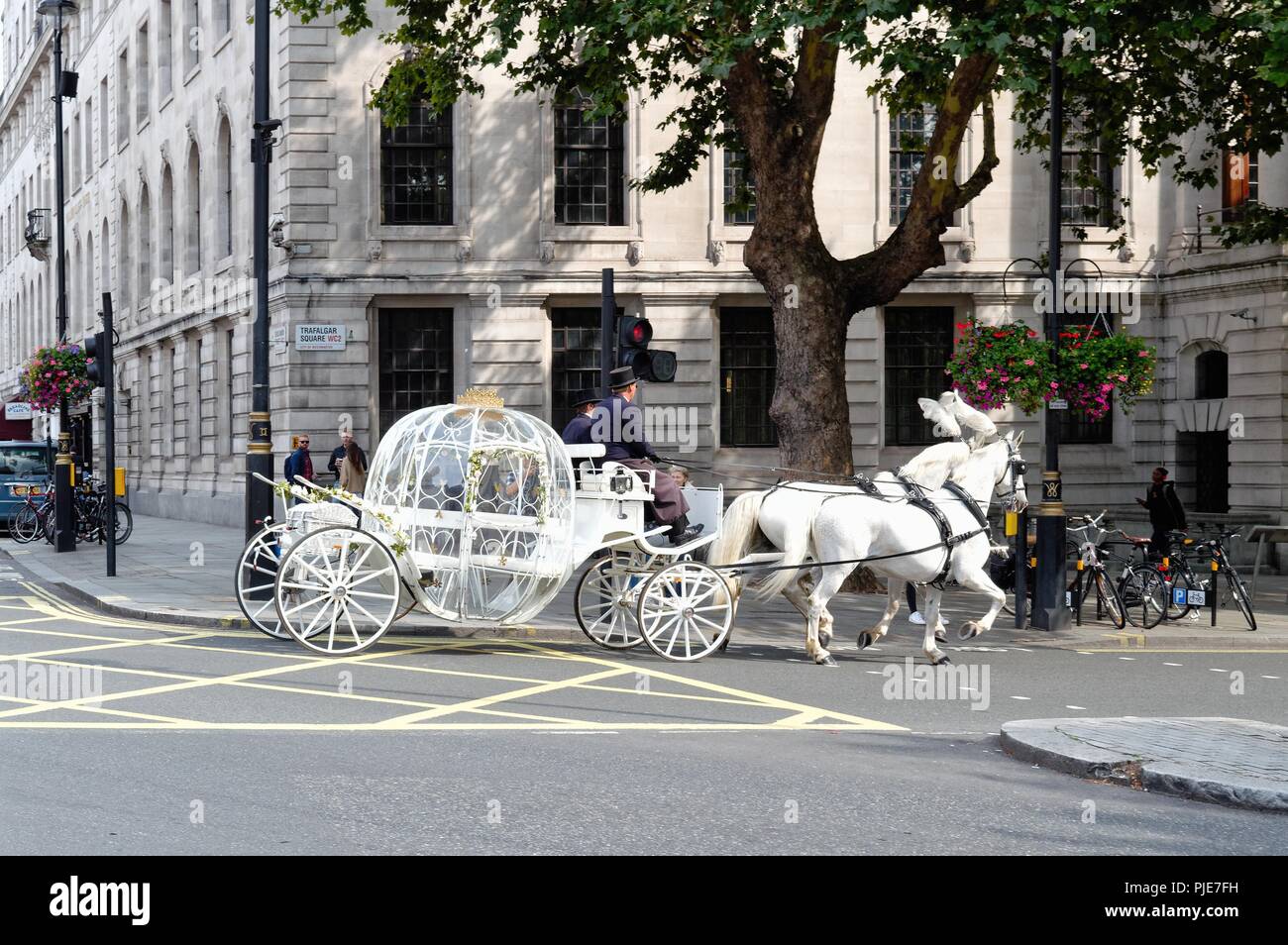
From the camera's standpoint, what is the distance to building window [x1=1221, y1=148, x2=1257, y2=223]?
26.8m

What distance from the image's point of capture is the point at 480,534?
39.5 feet

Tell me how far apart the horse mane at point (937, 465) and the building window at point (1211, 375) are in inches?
674

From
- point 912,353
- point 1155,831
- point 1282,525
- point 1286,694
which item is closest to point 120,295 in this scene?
point 912,353

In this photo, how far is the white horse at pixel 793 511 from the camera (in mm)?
11945

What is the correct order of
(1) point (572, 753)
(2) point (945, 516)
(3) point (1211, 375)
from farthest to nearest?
1. (3) point (1211, 375)
2. (2) point (945, 516)
3. (1) point (572, 753)

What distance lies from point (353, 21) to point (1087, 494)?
672 inches

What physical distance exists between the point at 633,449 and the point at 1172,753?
6102mm

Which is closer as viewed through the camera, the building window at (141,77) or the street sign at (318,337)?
the street sign at (318,337)

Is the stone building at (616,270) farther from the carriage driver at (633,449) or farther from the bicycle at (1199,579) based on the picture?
the carriage driver at (633,449)

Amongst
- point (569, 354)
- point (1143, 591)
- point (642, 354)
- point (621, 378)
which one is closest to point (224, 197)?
point (569, 354)

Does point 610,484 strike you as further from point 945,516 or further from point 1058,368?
point 1058,368

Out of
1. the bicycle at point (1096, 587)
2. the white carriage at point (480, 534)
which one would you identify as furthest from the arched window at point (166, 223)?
the bicycle at point (1096, 587)

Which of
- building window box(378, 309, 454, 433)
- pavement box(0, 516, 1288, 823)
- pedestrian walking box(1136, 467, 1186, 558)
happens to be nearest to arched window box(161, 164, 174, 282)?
building window box(378, 309, 454, 433)
